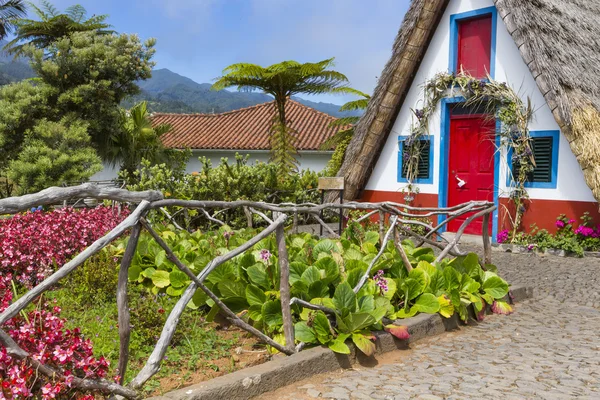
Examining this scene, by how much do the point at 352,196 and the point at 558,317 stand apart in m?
6.45

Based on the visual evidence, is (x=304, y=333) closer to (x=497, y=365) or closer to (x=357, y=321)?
(x=357, y=321)

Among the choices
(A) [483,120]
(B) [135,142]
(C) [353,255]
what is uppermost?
(B) [135,142]

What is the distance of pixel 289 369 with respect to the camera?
3.26m

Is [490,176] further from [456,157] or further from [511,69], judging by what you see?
[511,69]

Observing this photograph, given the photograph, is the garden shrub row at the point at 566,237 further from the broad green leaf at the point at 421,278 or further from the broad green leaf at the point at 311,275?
the broad green leaf at the point at 311,275

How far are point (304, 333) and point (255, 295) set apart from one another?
502 mm

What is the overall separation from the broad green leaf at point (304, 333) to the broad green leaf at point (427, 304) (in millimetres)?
1115

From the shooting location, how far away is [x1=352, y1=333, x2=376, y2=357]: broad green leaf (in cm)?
355

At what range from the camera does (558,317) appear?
5051 mm

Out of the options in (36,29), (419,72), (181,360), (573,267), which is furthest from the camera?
(36,29)

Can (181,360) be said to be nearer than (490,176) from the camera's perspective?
Yes

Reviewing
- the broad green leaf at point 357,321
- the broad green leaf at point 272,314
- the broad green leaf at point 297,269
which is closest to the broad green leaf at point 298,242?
the broad green leaf at point 297,269

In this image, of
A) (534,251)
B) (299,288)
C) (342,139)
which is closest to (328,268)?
(299,288)

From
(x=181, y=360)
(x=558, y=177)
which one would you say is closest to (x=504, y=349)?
(x=181, y=360)
